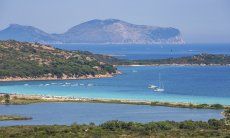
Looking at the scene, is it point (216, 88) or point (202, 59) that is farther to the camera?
point (202, 59)

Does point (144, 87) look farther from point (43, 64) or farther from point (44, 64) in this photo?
point (43, 64)

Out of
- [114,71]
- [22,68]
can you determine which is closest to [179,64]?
[114,71]

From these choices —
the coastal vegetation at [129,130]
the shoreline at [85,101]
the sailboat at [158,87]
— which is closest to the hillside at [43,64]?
the sailboat at [158,87]

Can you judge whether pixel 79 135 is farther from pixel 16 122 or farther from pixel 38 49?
pixel 38 49

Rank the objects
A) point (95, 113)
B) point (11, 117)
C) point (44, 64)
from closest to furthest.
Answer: point (11, 117) < point (95, 113) < point (44, 64)

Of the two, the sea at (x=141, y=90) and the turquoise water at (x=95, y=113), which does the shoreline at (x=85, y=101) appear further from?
the sea at (x=141, y=90)

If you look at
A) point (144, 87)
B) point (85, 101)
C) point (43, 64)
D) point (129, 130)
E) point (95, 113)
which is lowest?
point (95, 113)

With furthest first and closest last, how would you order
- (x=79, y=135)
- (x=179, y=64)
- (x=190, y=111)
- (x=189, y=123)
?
(x=179, y=64) < (x=190, y=111) < (x=189, y=123) < (x=79, y=135)

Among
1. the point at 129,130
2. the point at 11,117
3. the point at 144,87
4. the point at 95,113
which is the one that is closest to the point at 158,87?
the point at 144,87
